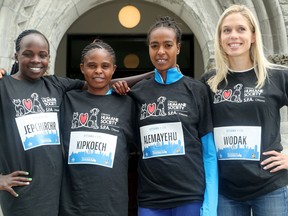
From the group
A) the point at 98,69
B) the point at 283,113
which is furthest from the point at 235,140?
the point at 283,113

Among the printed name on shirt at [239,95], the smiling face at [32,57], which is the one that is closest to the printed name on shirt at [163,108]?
the printed name on shirt at [239,95]

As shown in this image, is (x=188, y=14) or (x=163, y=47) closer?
(x=163, y=47)

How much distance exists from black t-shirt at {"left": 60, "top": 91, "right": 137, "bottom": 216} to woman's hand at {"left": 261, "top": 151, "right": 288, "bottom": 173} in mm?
781

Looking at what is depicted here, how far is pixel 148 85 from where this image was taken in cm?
265

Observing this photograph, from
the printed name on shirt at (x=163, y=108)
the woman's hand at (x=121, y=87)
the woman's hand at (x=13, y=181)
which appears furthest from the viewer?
the woman's hand at (x=121, y=87)

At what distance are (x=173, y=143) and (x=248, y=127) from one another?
1.42 feet

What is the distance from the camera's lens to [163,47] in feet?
8.39

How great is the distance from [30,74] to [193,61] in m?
4.83

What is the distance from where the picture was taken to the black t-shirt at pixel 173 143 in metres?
2.41

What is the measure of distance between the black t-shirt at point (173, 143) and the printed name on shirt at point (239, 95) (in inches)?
3.3

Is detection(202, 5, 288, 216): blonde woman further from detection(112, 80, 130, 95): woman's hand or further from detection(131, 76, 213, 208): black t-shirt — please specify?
detection(112, 80, 130, 95): woman's hand

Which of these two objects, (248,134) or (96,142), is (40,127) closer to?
(96,142)

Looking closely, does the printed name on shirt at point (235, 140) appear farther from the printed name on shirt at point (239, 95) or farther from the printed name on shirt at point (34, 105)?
the printed name on shirt at point (34, 105)

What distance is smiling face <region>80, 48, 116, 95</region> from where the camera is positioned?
259cm
